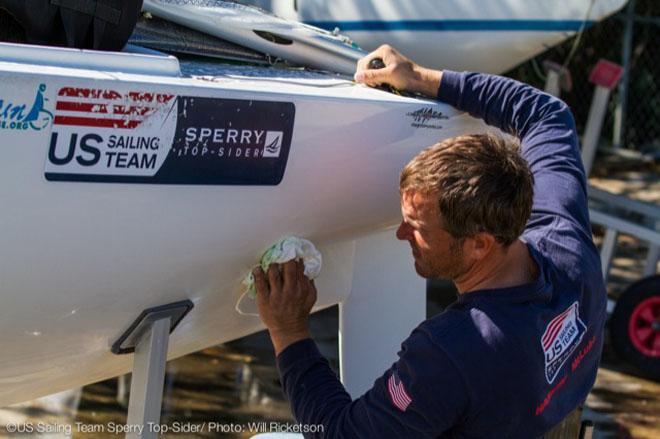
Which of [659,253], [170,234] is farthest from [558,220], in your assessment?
[659,253]

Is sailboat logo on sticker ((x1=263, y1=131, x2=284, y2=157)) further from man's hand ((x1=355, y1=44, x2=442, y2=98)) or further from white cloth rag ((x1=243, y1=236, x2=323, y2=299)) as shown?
man's hand ((x1=355, y1=44, x2=442, y2=98))

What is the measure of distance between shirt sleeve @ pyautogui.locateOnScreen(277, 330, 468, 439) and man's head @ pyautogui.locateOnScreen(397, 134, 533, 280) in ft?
0.54

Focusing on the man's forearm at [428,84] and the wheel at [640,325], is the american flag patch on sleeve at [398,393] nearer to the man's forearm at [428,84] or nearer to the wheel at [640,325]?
the man's forearm at [428,84]

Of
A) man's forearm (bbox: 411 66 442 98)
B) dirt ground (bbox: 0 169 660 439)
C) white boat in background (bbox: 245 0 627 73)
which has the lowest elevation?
dirt ground (bbox: 0 169 660 439)

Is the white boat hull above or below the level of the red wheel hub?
above

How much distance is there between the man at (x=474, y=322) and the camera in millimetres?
2035

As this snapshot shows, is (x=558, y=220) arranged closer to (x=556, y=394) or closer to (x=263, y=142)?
(x=556, y=394)

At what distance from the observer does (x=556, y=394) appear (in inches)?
87.2

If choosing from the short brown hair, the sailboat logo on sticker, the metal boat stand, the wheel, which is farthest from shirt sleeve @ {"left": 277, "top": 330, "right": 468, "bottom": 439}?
the wheel

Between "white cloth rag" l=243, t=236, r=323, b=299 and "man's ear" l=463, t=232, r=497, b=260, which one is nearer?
"man's ear" l=463, t=232, r=497, b=260

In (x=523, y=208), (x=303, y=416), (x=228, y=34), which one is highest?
(x=228, y=34)

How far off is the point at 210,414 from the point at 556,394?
7.16 ft

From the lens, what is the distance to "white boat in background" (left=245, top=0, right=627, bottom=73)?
4480 millimetres

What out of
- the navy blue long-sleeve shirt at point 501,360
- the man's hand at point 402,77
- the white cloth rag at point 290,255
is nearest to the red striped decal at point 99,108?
the white cloth rag at point 290,255
